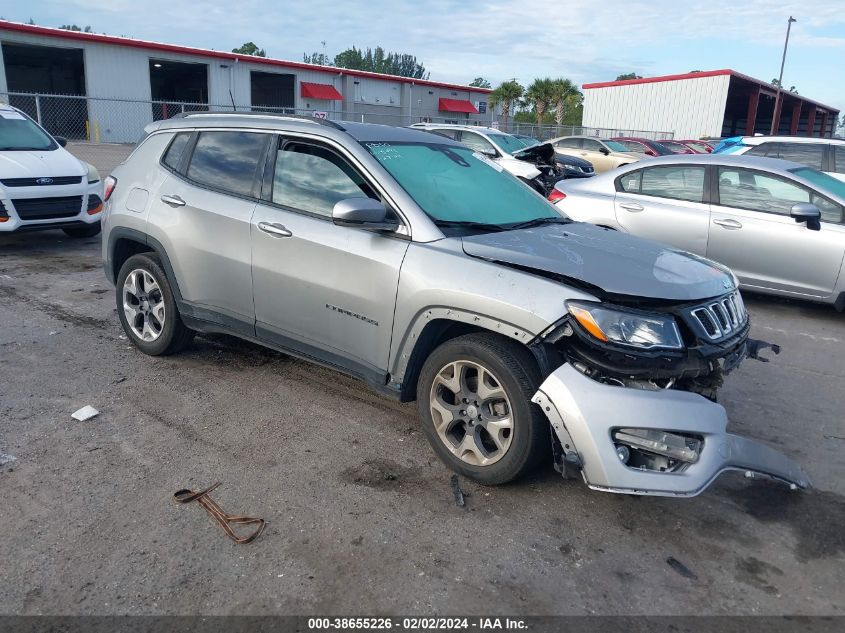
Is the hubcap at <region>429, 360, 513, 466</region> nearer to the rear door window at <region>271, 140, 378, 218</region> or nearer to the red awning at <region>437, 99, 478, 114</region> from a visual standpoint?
the rear door window at <region>271, 140, 378, 218</region>

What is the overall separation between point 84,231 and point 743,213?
8859 millimetres

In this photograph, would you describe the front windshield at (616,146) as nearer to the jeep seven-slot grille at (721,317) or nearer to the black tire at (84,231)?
the black tire at (84,231)

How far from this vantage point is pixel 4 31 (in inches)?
1137

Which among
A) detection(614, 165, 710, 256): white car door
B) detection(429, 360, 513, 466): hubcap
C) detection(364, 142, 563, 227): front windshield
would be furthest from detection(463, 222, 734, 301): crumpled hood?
detection(614, 165, 710, 256): white car door

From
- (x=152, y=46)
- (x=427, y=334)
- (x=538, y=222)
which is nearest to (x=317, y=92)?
(x=152, y=46)

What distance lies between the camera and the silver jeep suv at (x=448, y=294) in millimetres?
3086

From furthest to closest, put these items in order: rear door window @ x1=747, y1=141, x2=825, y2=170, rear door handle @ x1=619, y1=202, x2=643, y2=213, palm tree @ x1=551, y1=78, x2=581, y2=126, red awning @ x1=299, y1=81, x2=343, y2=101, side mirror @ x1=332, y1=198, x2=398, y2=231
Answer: palm tree @ x1=551, y1=78, x2=581, y2=126 → red awning @ x1=299, y1=81, x2=343, y2=101 → rear door window @ x1=747, y1=141, x2=825, y2=170 → rear door handle @ x1=619, y1=202, x2=643, y2=213 → side mirror @ x1=332, y1=198, x2=398, y2=231

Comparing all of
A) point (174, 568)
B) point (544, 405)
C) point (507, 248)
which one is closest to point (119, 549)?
point (174, 568)

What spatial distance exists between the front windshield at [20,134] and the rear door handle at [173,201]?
18.7 ft

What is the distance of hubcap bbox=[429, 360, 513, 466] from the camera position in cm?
340

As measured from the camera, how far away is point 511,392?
3270 mm

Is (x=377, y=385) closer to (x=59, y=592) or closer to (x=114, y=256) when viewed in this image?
(x=59, y=592)

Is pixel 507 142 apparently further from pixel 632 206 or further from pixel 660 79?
pixel 660 79

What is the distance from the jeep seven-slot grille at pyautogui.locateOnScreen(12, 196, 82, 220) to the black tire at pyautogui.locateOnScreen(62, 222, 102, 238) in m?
0.33
